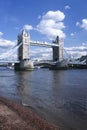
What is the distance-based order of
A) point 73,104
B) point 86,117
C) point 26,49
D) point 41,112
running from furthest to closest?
1. point 26,49
2. point 73,104
3. point 41,112
4. point 86,117

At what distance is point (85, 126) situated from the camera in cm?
1595

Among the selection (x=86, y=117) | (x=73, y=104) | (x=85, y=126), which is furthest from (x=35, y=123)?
(x=73, y=104)

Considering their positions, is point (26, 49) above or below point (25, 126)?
above

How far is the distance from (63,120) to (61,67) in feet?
538

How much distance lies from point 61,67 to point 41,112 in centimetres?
16136

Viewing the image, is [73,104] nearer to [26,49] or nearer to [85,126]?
[85,126]

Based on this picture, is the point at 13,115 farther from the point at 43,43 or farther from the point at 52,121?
the point at 43,43

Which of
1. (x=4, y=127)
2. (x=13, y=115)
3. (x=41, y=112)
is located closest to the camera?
(x=4, y=127)

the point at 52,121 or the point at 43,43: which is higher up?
the point at 43,43

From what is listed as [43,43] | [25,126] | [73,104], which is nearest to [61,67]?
[43,43]

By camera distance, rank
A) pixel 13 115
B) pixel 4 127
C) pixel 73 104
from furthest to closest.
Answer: pixel 73 104
pixel 13 115
pixel 4 127

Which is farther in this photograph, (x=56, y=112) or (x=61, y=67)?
(x=61, y=67)

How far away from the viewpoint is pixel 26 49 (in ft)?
583

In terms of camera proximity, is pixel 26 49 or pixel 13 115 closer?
pixel 13 115
